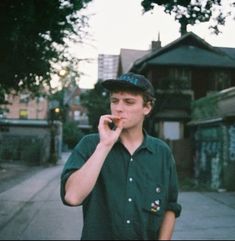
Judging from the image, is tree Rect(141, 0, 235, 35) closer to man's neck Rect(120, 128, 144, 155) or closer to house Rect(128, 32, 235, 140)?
man's neck Rect(120, 128, 144, 155)

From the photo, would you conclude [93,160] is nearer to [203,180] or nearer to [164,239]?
[164,239]

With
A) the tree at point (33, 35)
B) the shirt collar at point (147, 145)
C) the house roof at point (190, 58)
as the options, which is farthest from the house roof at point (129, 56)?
the shirt collar at point (147, 145)

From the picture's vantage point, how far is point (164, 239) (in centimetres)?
227

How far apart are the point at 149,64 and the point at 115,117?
35319 millimetres

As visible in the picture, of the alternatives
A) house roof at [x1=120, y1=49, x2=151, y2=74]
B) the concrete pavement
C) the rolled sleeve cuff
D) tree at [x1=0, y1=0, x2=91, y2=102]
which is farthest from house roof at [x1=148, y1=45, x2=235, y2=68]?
the rolled sleeve cuff

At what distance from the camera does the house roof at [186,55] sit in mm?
37594

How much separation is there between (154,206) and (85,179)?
18.1 inches

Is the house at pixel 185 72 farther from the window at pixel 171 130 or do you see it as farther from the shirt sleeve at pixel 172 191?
the shirt sleeve at pixel 172 191

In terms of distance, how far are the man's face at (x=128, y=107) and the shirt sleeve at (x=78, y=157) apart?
9.5 inches

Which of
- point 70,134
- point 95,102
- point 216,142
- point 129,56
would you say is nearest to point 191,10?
point 216,142

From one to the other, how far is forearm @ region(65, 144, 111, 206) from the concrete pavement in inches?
172

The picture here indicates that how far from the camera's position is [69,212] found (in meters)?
10.9

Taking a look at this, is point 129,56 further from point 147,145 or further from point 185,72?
point 147,145

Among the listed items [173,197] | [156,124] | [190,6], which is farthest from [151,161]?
[156,124]
